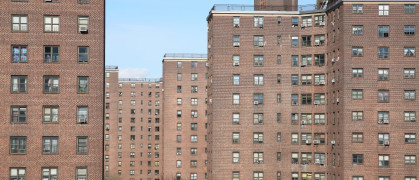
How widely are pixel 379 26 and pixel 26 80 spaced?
55010mm

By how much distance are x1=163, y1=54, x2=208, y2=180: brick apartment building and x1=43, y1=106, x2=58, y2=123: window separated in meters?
98.6

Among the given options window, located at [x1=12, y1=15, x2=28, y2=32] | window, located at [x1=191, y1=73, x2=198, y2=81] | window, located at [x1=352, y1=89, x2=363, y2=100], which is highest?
window, located at [x1=12, y1=15, x2=28, y2=32]

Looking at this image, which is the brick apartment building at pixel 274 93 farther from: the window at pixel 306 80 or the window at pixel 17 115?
the window at pixel 17 115

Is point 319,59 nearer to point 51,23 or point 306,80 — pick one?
point 306,80

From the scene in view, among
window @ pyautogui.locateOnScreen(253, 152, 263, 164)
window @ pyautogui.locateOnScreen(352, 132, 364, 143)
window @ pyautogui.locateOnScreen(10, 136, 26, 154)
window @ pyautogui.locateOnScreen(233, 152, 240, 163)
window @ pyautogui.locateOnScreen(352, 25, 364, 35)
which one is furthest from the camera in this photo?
window @ pyautogui.locateOnScreen(253, 152, 263, 164)

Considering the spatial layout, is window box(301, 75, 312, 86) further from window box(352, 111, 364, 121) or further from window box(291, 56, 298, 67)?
window box(352, 111, 364, 121)

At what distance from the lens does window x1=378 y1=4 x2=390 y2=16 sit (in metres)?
99.1

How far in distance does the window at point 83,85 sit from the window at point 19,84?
576cm

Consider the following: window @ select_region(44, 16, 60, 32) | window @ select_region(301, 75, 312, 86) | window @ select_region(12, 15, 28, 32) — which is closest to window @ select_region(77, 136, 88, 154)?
window @ select_region(44, 16, 60, 32)

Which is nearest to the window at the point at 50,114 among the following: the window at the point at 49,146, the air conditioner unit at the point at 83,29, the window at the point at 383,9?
the window at the point at 49,146

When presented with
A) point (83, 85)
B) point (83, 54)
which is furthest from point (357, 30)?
point (83, 85)

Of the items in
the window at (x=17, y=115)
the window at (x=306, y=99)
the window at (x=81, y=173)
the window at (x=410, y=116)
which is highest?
the window at (x=306, y=99)

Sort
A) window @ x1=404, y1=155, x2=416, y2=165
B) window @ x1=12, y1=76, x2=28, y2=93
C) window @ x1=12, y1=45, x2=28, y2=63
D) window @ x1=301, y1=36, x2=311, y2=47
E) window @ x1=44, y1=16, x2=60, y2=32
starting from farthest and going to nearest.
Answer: window @ x1=301, y1=36, x2=311, y2=47 < window @ x1=404, y1=155, x2=416, y2=165 < window @ x1=44, y1=16, x2=60, y2=32 < window @ x1=12, y1=45, x2=28, y2=63 < window @ x1=12, y1=76, x2=28, y2=93

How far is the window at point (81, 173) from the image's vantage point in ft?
228
